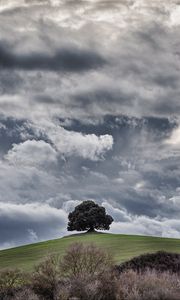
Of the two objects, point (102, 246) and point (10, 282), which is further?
point (102, 246)

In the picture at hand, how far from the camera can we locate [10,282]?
4950 centimetres

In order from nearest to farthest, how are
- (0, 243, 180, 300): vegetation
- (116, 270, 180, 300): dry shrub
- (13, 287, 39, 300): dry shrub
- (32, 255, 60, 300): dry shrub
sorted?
(116, 270, 180, 300): dry shrub < (0, 243, 180, 300): vegetation < (13, 287, 39, 300): dry shrub < (32, 255, 60, 300): dry shrub

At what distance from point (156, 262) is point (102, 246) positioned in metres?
33.1

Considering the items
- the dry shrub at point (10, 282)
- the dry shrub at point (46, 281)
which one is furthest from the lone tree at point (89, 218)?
the dry shrub at point (46, 281)

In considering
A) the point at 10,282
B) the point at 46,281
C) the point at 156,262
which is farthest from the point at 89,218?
the point at 46,281

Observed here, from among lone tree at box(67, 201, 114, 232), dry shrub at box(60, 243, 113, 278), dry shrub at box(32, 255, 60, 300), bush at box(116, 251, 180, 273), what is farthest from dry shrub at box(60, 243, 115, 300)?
lone tree at box(67, 201, 114, 232)

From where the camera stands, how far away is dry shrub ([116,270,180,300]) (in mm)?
38656

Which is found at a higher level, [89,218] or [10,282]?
[89,218]

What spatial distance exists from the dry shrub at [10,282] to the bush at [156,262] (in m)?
12.4

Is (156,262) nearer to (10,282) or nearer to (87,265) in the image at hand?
A: (87,265)

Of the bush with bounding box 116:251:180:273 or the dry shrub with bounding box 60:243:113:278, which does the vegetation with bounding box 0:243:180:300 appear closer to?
the dry shrub with bounding box 60:243:113:278

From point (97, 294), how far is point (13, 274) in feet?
37.2

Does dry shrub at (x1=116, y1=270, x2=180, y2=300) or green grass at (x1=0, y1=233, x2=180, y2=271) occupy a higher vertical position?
green grass at (x1=0, y1=233, x2=180, y2=271)

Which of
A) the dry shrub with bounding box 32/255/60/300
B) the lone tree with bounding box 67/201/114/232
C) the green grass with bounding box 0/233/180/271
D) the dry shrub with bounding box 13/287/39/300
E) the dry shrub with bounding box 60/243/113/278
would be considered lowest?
the dry shrub with bounding box 13/287/39/300
